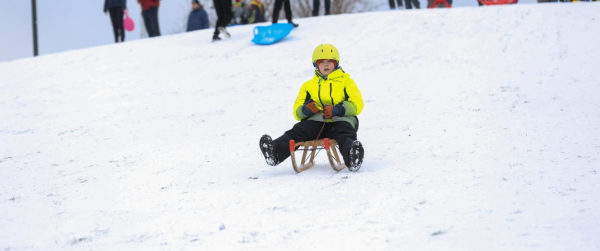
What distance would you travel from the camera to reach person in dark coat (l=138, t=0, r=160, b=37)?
1458cm

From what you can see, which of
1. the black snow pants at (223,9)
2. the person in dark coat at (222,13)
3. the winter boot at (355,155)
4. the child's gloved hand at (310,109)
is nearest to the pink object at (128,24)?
the person in dark coat at (222,13)

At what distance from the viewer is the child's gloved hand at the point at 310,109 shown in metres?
5.46

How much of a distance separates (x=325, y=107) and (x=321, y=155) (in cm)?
104

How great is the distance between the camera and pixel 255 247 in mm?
3551

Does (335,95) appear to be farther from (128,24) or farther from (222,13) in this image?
(128,24)

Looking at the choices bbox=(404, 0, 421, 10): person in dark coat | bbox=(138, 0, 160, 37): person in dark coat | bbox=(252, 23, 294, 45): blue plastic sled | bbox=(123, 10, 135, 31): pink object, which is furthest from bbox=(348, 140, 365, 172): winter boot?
bbox=(123, 10, 135, 31): pink object

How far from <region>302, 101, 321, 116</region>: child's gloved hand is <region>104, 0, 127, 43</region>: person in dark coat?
9.64 meters

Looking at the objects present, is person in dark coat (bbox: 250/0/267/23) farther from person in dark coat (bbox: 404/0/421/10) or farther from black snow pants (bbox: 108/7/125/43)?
person in dark coat (bbox: 404/0/421/10)

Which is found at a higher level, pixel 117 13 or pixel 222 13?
pixel 222 13

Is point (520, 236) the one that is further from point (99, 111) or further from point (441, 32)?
point (441, 32)

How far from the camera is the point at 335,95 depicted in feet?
18.2

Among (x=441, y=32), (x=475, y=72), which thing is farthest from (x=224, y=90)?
(x=441, y=32)

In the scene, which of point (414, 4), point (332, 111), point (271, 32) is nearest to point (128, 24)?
point (271, 32)

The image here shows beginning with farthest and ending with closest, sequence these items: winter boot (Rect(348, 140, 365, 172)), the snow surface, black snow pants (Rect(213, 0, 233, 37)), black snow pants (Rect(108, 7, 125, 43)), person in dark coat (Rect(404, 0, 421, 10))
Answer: person in dark coat (Rect(404, 0, 421, 10)), black snow pants (Rect(108, 7, 125, 43)), black snow pants (Rect(213, 0, 233, 37)), winter boot (Rect(348, 140, 365, 172)), the snow surface
